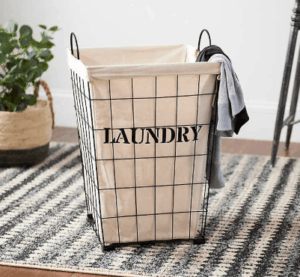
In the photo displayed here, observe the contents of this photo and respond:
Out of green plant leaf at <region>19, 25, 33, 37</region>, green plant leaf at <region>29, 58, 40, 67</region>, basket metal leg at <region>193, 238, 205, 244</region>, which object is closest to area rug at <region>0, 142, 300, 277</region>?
basket metal leg at <region>193, 238, 205, 244</region>

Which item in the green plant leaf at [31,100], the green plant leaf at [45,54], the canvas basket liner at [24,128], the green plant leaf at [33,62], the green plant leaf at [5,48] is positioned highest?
the green plant leaf at [5,48]

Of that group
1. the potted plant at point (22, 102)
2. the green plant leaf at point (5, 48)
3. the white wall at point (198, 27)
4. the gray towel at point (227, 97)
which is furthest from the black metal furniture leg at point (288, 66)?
the green plant leaf at point (5, 48)

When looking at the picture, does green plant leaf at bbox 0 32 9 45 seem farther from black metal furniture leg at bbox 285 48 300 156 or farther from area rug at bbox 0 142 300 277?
black metal furniture leg at bbox 285 48 300 156

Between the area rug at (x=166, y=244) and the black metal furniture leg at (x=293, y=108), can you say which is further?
the black metal furniture leg at (x=293, y=108)

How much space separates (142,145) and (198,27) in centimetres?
109

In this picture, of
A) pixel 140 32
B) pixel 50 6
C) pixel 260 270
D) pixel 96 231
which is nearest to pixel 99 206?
pixel 96 231

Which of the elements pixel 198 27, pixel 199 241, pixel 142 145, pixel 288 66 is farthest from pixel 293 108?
pixel 142 145

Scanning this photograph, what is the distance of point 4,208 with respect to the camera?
145 cm

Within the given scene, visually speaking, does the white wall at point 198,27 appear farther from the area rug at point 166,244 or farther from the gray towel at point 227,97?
the gray towel at point 227,97

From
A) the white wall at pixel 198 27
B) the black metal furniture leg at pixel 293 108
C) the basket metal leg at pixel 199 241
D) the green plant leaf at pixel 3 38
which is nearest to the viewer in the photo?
the basket metal leg at pixel 199 241

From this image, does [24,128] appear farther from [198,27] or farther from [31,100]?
[198,27]

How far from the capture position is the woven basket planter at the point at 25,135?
5.48ft

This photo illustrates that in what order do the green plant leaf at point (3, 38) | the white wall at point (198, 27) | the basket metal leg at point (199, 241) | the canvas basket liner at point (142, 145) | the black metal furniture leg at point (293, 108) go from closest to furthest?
1. the canvas basket liner at point (142, 145)
2. the basket metal leg at point (199, 241)
3. the green plant leaf at point (3, 38)
4. the black metal furniture leg at point (293, 108)
5. the white wall at point (198, 27)

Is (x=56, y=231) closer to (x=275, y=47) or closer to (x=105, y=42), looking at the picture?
(x=105, y=42)
